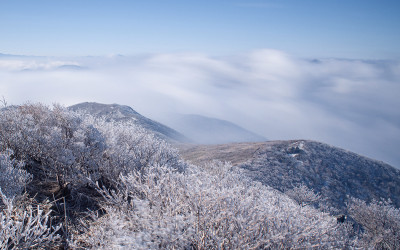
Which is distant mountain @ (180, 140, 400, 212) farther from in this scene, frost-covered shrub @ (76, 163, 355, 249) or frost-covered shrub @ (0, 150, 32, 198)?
frost-covered shrub @ (0, 150, 32, 198)

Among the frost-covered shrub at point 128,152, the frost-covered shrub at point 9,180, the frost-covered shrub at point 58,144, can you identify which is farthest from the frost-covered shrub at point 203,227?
the frost-covered shrub at point 58,144

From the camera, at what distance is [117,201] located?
13.7ft

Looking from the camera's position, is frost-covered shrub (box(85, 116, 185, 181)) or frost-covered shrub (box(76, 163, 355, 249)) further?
frost-covered shrub (box(85, 116, 185, 181))

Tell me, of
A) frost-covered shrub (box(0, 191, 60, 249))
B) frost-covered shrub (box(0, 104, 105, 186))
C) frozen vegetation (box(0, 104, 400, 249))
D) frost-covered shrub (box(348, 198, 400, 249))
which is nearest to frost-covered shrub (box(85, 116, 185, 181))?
frozen vegetation (box(0, 104, 400, 249))

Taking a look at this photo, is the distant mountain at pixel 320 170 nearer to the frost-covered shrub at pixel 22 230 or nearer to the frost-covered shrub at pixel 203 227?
the frost-covered shrub at pixel 203 227

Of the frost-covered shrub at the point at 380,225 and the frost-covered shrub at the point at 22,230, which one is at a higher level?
the frost-covered shrub at the point at 22,230

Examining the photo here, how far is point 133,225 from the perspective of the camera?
12.1 feet

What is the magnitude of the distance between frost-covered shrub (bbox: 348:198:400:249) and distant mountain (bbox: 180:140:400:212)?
10650mm

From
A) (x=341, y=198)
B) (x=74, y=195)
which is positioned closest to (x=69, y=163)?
(x=74, y=195)

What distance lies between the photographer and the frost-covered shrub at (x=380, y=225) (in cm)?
1593

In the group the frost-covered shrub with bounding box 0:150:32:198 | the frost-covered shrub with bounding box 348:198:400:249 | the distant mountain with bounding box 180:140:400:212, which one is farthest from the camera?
the distant mountain with bounding box 180:140:400:212

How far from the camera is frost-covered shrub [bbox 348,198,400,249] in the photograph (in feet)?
52.3

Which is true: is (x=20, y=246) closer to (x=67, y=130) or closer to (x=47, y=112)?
(x=67, y=130)

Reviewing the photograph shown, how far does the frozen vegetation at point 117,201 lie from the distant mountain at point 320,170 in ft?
83.6
